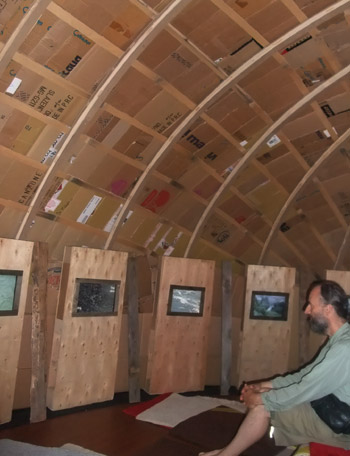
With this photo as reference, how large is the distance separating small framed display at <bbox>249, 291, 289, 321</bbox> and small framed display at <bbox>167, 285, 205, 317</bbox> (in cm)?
91

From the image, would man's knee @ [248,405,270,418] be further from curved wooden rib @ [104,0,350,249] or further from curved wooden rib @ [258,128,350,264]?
curved wooden rib @ [258,128,350,264]

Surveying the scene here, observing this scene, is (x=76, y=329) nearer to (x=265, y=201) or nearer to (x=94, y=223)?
(x=94, y=223)

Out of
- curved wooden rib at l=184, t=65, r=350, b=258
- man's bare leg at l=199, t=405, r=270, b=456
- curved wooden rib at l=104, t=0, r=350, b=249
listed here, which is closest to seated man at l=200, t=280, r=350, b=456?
man's bare leg at l=199, t=405, r=270, b=456

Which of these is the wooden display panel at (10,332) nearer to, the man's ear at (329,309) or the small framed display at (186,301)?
the small framed display at (186,301)

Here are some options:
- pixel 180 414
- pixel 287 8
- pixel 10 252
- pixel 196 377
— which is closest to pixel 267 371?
pixel 196 377

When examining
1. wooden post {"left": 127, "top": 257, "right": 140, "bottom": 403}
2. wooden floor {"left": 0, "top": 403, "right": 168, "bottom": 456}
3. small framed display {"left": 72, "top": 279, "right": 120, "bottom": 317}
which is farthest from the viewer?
wooden post {"left": 127, "top": 257, "right": 140, "bottom": 403}

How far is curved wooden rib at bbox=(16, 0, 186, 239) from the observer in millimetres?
4262

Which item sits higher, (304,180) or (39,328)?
(304,180)

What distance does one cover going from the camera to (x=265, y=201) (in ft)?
24.0

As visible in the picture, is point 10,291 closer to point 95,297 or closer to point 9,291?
point 9,291

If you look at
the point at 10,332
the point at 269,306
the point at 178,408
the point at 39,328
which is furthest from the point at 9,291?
the point at 269,306

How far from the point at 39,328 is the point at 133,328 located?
150 centimetres

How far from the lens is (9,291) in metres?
4.92

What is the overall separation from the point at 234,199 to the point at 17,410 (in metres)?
4.31
